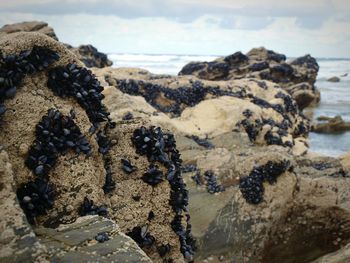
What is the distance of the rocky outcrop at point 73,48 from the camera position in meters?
21.0

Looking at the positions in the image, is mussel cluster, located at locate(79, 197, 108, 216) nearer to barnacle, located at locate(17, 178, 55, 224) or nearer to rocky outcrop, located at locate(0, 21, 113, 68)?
barnacle, located at locate(17, 178, 55, 224)

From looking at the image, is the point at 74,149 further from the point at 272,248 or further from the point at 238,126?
the point at 238,126

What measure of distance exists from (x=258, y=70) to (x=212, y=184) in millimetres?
25272

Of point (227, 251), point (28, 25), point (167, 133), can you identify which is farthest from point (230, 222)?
point (28, 25)

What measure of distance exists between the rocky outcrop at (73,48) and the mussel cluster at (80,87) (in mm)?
16492

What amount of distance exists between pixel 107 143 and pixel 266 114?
8.33m

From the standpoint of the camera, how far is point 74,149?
3.69 metres

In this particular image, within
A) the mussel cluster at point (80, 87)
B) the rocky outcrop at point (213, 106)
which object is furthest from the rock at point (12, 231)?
the rocky outcrop at point (213, 106)

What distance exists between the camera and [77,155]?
12.2 ft

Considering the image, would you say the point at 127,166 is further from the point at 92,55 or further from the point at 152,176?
the point at 92,55

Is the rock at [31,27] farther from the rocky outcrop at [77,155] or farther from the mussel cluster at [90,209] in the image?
the mussel cluster at [90,209]

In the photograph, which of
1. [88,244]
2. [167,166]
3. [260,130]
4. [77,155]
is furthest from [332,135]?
[88,244]

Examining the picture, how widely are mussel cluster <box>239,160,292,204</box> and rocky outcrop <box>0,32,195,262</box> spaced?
7.02 ft

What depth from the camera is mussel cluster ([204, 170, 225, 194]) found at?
6.82 m
